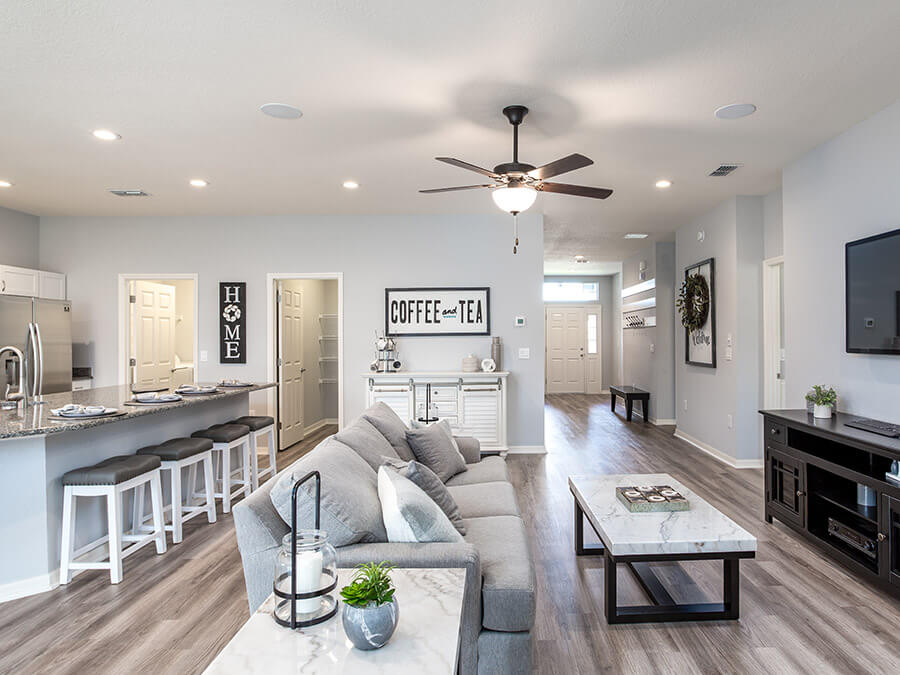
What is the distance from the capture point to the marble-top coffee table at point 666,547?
2.30 m

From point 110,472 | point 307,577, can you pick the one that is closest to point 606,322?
point 110,472

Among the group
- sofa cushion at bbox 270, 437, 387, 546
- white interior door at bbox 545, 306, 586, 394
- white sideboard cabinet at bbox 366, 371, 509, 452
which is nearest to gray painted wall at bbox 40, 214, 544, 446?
white sideboard cabinet at bbox 366, 371, 509, 452

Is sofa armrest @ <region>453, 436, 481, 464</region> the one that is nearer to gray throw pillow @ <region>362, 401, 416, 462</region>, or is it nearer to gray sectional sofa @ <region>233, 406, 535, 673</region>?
gray throw pillow @ <region>362, 401, 416, 462</region>

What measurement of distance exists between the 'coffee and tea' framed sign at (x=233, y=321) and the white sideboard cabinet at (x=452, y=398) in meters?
1.58

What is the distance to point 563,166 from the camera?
299cm

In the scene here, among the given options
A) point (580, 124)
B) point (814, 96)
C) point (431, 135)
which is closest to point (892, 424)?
point (814, 96)

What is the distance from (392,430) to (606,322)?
1014 centimetres

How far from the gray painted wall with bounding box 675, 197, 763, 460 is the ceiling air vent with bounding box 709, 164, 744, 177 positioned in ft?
2.98

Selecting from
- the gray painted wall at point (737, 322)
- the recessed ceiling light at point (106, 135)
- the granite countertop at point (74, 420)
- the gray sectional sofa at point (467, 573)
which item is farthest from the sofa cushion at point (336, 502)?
the gray painted wall at point (737, 322)

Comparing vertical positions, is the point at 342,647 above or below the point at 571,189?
below

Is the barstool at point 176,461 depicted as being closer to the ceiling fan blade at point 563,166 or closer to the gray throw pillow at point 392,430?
the gray throw pillow at point 392,430

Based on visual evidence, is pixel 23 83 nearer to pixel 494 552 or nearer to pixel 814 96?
pixel 494 552

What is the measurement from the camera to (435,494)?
2.32 meters

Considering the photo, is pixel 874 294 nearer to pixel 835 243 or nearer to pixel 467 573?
pixel 835 243
